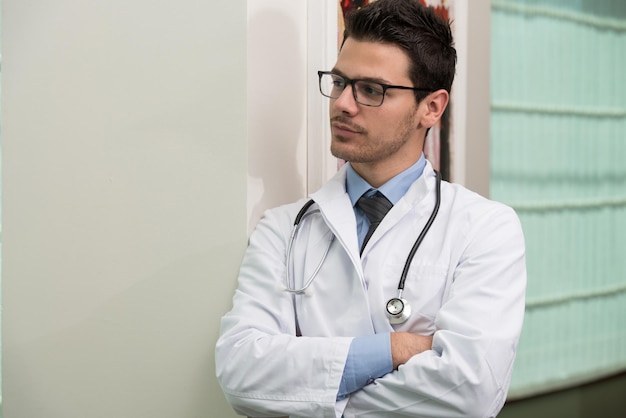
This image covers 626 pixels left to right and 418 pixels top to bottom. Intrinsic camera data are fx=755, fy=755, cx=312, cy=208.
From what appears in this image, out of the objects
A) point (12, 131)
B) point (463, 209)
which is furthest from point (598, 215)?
point (12, 131)

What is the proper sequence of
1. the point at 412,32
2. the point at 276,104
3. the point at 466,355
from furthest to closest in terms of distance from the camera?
the point at 276,104, the point at 412,32, the point at 466,355

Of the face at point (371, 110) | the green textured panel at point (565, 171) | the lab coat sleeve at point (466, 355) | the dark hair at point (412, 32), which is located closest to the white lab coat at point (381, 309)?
the lab coat sleeve at point (466, 355)

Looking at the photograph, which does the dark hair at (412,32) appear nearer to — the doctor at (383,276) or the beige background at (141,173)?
the doctor at (383,276)

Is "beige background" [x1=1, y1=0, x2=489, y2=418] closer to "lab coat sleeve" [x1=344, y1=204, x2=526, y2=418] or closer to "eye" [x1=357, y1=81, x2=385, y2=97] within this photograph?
"eye" [x1=357, y1=81, x2=385, y2=97]

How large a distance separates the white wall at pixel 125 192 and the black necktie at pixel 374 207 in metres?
0.26

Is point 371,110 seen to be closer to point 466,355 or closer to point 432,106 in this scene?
point 432,106

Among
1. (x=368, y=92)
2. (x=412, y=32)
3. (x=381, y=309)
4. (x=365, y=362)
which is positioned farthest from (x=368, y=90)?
(x=365, y=362)

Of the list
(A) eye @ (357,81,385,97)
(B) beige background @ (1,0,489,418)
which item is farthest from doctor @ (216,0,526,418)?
(B) beige background @ (1,0,489,418)

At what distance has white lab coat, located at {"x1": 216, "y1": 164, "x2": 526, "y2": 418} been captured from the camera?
135 cm

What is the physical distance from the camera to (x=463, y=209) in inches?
60.0

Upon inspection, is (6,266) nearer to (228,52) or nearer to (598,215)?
(228,52)

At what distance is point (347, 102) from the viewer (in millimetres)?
1524

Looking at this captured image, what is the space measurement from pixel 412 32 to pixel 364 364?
69 cm

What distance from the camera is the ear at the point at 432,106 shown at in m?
1.62
